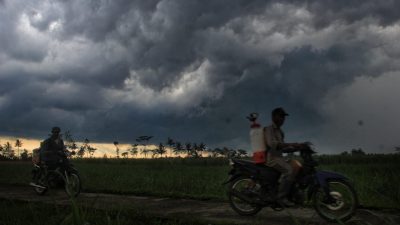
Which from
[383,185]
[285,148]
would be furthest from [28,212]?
[383,185]

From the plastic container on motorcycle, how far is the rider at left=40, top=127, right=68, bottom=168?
814cm

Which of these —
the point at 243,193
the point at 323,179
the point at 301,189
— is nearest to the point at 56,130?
the point at 243,193

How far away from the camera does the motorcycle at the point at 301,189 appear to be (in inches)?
331

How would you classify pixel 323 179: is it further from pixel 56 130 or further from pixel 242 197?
pixel 56 130

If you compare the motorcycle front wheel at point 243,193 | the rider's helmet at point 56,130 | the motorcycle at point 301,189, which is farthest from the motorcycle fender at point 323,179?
the rider's helmet at point 56,130

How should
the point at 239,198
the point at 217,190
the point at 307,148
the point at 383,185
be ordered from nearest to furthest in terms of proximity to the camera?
the point at 307,148, the point at 239,198, the point at 383,185, the point at 217,190

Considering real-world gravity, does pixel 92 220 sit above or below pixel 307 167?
below

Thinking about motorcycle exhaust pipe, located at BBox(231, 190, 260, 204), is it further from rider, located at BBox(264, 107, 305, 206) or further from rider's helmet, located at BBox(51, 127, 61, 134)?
rider's helmet, located at BBox(51, 127, 61, 134)

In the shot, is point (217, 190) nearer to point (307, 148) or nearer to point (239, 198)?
point (239, 198)

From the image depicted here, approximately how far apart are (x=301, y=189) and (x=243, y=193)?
4.15 ft

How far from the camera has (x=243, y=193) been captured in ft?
A: 31.7

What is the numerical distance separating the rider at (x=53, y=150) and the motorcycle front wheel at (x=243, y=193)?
24.4 feet

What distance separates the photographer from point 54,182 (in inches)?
615

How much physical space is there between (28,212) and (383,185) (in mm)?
10598
